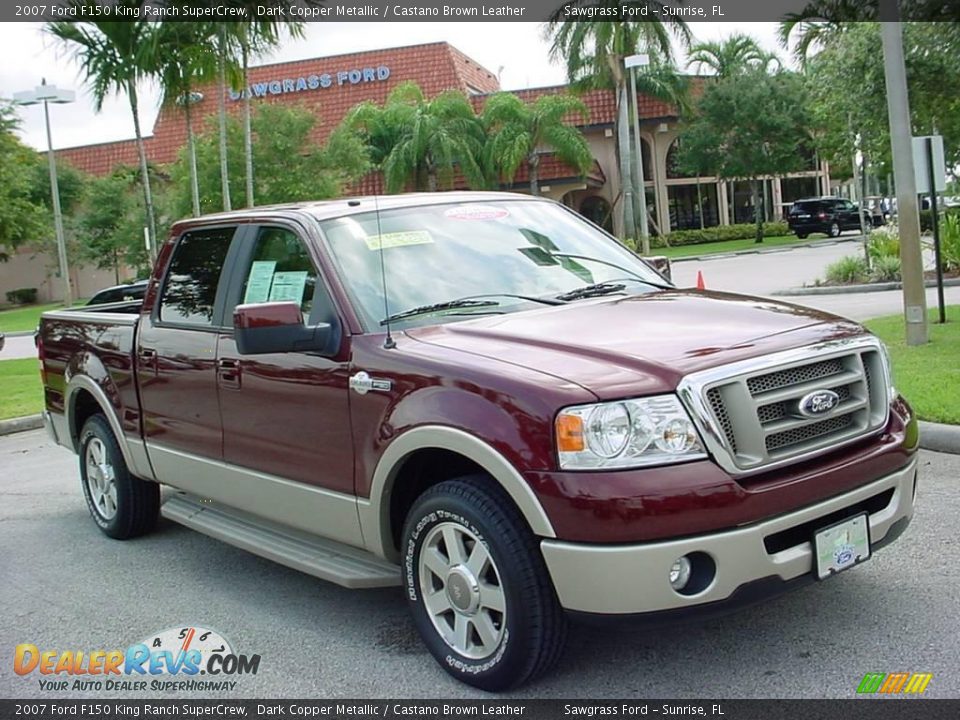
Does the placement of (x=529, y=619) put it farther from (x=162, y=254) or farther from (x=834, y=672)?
(x=162, y=254)

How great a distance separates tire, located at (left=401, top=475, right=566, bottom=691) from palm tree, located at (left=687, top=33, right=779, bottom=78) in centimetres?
4489

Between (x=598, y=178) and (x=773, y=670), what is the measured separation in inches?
1693

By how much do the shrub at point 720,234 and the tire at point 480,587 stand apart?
4255cm

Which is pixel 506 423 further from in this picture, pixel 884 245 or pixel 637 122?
pixel 637 122

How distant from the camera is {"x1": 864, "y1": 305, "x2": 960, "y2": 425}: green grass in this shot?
760 cm

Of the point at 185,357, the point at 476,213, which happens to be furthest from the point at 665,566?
the point at 185,357

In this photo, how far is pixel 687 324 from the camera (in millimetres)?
4180

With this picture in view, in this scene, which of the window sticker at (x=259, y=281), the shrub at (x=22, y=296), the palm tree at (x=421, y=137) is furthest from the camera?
the shrub at (x=22, y=296)

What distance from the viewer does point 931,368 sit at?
9219 millimetres

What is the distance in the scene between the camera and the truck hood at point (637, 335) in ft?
12.1

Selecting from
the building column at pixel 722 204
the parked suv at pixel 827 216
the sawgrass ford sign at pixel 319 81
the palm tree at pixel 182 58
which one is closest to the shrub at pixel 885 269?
the palm tree at pixel 182 58

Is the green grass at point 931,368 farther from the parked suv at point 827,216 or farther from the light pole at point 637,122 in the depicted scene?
the parked suv at point 827,216

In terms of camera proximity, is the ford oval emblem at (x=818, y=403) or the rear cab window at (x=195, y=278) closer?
the ford oval emblem at (x=818, y=403)

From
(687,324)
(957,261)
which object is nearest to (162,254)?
(687,324)
